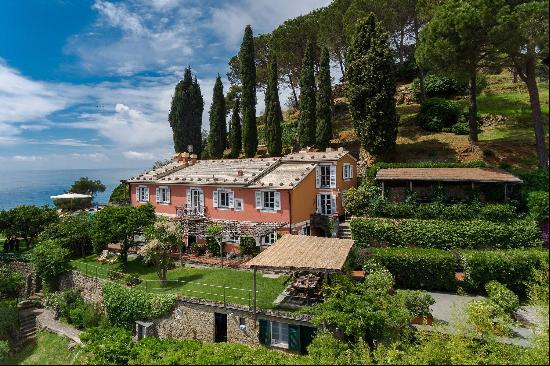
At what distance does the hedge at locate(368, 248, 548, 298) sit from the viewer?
18.5m

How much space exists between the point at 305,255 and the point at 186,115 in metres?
46.7

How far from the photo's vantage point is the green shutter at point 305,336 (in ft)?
55.1

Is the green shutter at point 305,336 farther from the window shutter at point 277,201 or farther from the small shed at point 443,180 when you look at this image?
the small shed at point 443,180

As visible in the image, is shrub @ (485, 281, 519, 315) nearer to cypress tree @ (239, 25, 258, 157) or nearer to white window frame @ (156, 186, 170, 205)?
white window frame @ (156, 186, 170, 205)

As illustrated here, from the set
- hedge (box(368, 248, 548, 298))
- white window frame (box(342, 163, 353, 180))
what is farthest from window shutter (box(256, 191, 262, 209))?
hedge (box(368, 248, 548, 298))

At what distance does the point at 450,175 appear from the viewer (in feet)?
84.9

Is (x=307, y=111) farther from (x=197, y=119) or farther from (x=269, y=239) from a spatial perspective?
(x=197, y=119)

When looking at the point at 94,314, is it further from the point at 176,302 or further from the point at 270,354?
the point at 270,354

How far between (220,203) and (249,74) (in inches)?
974

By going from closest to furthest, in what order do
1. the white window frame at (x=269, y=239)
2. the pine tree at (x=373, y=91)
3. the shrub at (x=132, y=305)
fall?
the shrub at (x=132, y=305) < the white window frame at (x=269, y=239) < the pine tree at (x=373, y=91)

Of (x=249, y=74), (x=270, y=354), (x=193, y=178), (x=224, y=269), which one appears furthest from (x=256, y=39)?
(x=270, y=354)

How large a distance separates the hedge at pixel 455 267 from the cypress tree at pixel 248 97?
29.0 metres

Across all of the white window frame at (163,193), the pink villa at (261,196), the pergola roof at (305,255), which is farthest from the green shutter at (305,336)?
the white window frame at (163,193)

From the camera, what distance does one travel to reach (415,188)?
27531 millimetres
